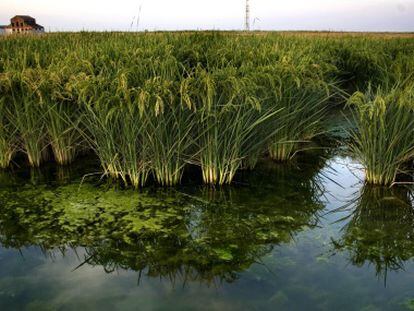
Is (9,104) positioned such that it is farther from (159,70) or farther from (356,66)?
Answer: (356,66)

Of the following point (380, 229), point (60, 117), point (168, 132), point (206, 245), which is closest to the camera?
point (206, 245)

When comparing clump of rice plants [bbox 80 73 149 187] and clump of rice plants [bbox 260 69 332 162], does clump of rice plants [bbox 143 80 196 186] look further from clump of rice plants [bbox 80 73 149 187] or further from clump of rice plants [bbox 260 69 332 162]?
clump of rice plants [bbox 260 69 332 162]

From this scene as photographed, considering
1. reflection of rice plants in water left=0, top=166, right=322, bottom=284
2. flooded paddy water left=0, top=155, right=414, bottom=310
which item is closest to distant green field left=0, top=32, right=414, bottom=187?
flooded paddy water left=0, top=155, right=414, bottom=310

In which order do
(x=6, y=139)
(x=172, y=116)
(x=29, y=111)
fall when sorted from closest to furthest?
(x=172, y=116) < (x=29, y=111) < (x=6, y=139)

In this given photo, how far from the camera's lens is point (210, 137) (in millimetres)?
4758

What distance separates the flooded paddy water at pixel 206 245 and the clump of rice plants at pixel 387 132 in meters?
0.25

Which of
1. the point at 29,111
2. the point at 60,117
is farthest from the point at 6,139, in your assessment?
the point at 60,117

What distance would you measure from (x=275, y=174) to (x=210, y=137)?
45.5 inches

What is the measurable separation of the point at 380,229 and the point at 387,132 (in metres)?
1.20

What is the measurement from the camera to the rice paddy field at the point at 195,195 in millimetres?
3246

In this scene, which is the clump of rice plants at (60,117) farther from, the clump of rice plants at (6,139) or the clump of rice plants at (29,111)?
the clump of rice plants at (6,139)

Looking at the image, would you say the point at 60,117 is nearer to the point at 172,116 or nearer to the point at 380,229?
the point at 172,116

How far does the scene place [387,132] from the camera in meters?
4.78

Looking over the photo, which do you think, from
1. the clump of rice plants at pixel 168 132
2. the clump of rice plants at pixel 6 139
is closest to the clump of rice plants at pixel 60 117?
the clump of rice plants at pixel 6 139
